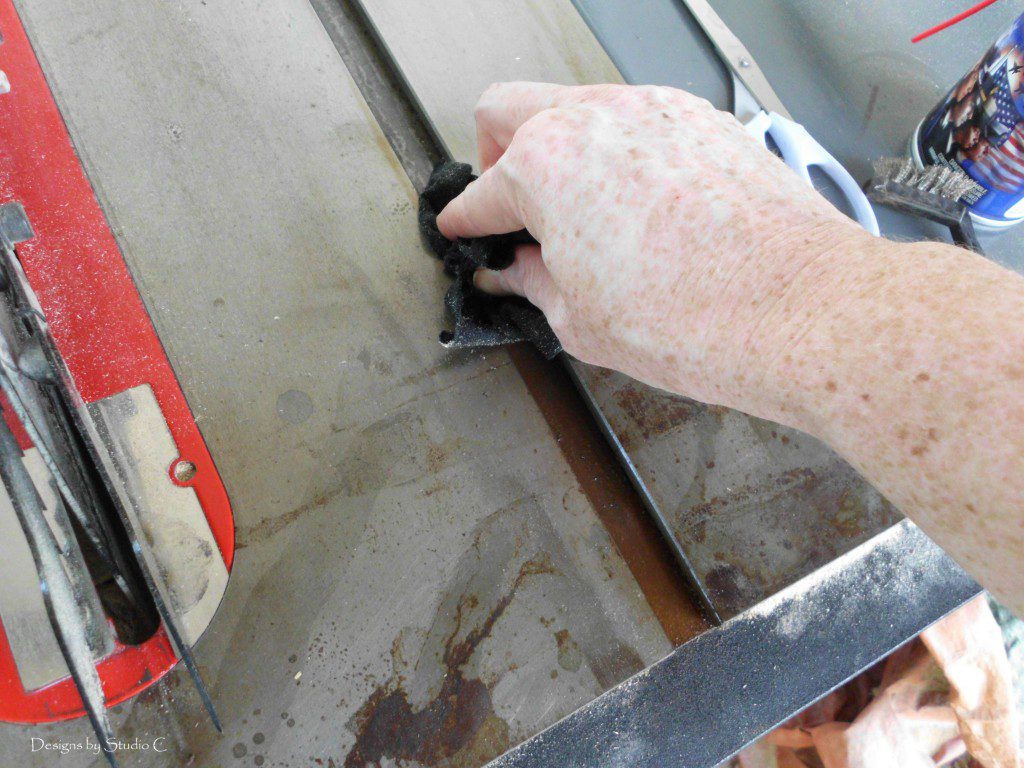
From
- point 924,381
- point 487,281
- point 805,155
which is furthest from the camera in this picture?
point 805,155

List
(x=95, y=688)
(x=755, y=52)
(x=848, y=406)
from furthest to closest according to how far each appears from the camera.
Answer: (x=755, y=52) → (x=95, y=688) → (x=848, y=406)

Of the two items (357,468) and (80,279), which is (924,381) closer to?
(357,468)

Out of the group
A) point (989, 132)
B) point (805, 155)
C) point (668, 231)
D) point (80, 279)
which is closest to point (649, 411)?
point (668, 231)

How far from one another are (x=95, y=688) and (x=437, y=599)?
1.05 feet

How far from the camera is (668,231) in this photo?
1.54ft

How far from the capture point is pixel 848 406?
0.37 metres

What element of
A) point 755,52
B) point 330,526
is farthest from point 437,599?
point 755,52

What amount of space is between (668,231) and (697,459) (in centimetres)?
42

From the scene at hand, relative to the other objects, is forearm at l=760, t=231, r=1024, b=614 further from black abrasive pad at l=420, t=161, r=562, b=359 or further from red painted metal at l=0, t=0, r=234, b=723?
red painted metal at l=0, t=0, r=234, b=723

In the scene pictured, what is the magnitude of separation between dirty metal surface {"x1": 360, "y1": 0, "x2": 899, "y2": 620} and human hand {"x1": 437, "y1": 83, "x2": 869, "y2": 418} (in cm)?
24

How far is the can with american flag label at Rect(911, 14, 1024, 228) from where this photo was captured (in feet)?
2.45

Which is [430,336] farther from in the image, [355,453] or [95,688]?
[95,688]

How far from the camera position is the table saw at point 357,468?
0.64 metres

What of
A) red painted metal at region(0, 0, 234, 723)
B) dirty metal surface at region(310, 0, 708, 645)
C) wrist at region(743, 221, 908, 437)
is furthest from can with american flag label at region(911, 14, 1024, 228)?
red painted metal at region(0, 0, 234, 723)
